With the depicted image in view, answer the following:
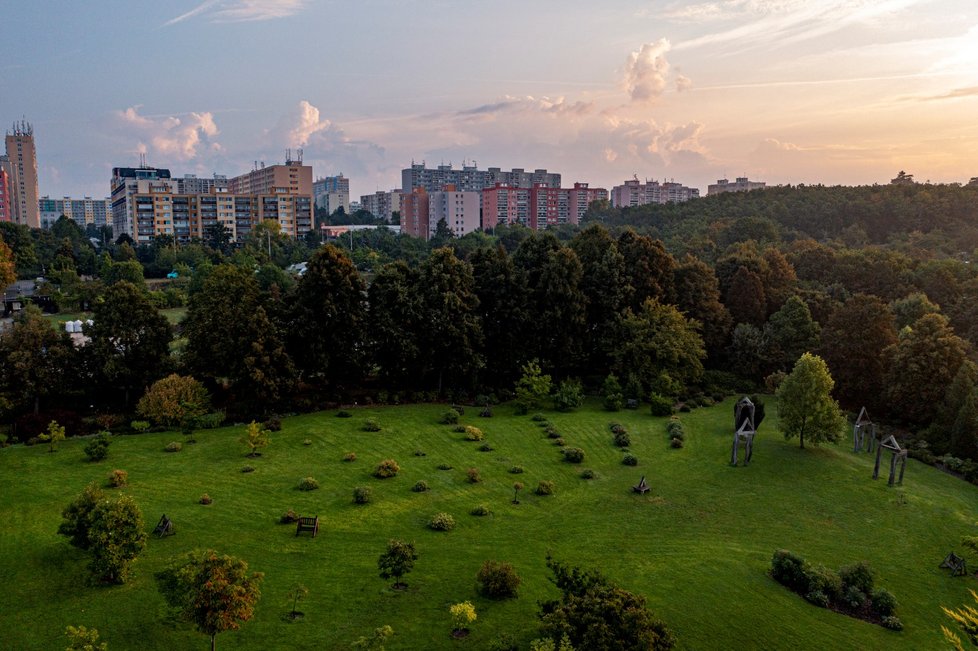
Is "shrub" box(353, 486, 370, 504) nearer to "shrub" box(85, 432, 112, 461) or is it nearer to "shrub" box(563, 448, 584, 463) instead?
"shrub" box(563, 448, 584, 463)

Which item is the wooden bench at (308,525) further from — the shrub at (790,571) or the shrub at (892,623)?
the shrub at (892,623)

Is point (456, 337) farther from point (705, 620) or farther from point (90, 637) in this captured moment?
point (90, 637)

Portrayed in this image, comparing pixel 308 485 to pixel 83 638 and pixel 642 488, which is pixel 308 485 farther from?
pixel 642 488

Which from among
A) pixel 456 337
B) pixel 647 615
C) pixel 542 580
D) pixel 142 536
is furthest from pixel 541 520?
pixel 456 337

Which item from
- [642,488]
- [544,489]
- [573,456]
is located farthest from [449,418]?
[642,488]

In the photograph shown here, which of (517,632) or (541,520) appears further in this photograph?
(541,520)
